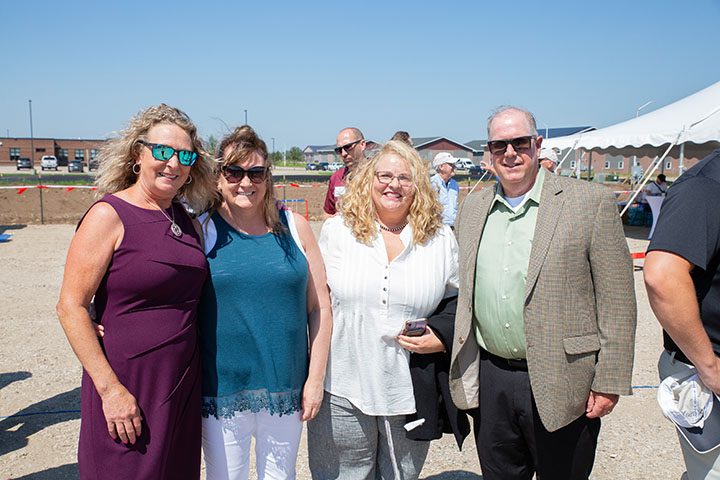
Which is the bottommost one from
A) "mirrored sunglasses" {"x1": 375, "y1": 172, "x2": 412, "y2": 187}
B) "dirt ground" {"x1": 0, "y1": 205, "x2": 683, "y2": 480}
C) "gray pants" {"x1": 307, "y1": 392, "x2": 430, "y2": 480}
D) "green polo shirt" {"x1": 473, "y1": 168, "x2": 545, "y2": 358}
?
"dirt ground" {"x1": 0, "y1": 205, "x2": 683, "y2": 480}

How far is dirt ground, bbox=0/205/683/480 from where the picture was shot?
396 cm

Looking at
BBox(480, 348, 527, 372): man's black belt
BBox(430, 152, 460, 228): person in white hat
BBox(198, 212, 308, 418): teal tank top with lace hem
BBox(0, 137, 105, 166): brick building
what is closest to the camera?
BBox(198, 212, 308, 418): teal tank top with lace hem

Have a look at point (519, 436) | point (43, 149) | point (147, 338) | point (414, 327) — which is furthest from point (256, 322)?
point (43, 149)

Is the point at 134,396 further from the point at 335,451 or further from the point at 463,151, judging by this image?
the point at 463,151

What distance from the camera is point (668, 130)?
46.1 ft

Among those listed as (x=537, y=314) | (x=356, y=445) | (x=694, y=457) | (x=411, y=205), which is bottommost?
(x=356, y=445)

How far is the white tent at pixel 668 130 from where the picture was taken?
13.3 metres

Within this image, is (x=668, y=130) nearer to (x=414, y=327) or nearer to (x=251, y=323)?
(x=414, y=327)

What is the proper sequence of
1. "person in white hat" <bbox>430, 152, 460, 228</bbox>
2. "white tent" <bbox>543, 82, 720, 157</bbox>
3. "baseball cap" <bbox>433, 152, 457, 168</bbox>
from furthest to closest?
"white tent" <bbox>543, 82, 720, 157</bbox>
"baseball cap" <bbox>433, 152, 457, 168</bbox>
"person in white hat" <bbox>430, 152, 460, 228</bbox>

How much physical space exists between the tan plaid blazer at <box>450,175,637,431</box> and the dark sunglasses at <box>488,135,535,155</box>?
22cm

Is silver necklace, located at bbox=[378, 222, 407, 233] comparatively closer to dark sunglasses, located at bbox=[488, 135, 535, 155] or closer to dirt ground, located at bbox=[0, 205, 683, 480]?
dark sunglasses, located at bbox=[488, 135, 535, 155]

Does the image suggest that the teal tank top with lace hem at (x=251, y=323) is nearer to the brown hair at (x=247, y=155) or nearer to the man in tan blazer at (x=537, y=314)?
the brown hair at (x=247, y=155)

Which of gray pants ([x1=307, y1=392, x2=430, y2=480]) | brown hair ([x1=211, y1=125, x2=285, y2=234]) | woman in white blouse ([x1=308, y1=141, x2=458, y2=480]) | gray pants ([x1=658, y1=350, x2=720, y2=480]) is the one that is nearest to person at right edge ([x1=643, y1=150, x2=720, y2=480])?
gray pants ([x1=658, y1=350, x2=720, y2=480])

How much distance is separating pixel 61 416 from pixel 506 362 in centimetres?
385
